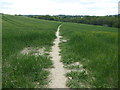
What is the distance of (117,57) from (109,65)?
631 mm

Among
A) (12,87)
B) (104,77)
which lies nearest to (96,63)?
(104,77)

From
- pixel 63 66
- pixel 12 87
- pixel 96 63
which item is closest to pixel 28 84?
pixel 12 87

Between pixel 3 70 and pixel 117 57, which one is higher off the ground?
pixel 117 57

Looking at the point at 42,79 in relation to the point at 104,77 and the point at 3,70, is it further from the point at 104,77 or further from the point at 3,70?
the point at 104,77

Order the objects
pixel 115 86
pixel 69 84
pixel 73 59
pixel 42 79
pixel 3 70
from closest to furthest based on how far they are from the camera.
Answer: pixel 115 86
pixel 69 84
pixel 42 79
pixel 3 70
pixel 73 59

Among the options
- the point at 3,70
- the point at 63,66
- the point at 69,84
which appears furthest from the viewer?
the point at 63,66

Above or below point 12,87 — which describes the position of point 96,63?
above

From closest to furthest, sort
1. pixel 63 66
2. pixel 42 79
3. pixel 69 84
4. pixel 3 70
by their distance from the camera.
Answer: pixel 69 84 → pixel 42 79 → pixel 3 70 → pixel 63 66

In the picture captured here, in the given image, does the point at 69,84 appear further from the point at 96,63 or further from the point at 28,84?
the point at 96,63

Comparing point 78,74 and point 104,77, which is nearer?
point 104,77

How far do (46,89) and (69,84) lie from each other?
727 mm

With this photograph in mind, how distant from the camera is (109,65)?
189 inches

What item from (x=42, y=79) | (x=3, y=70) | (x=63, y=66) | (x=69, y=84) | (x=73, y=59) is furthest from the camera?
(x=73, y=59)

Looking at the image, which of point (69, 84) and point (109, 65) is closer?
point (69, 84)
